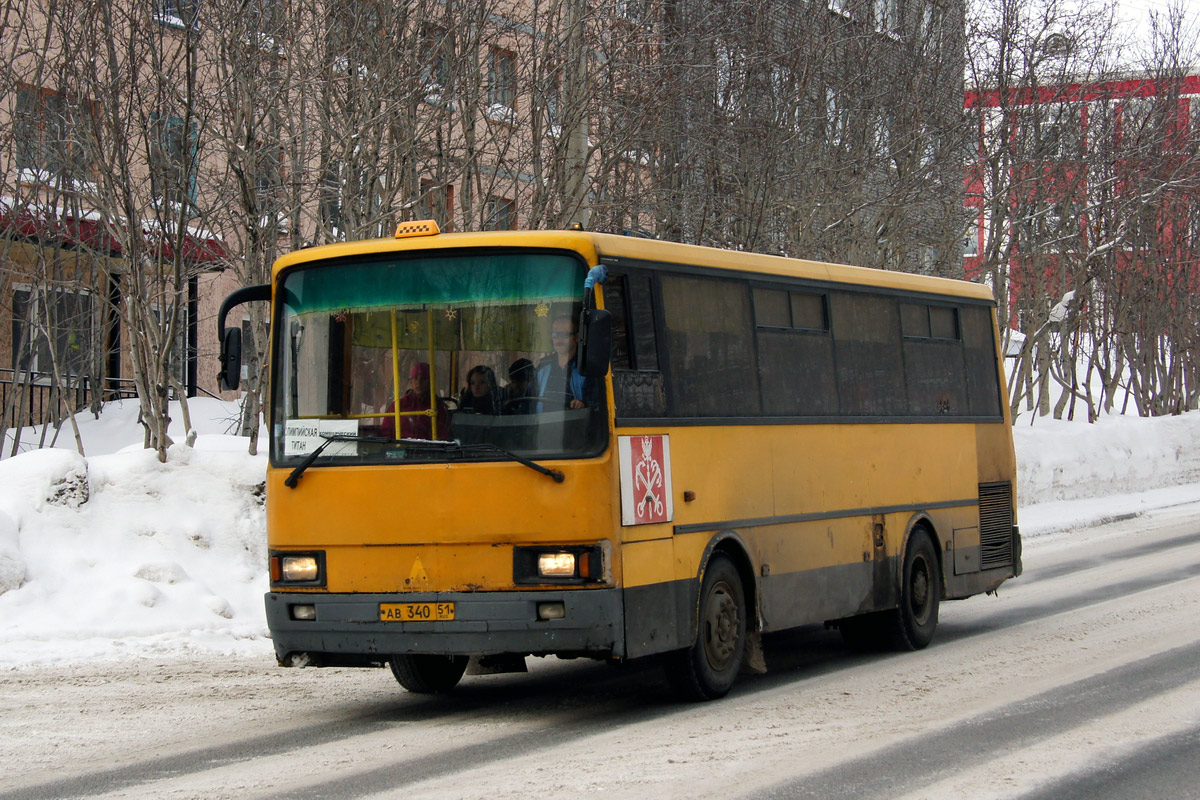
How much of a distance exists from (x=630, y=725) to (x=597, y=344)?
6.94 ft

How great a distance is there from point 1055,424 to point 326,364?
2351 centimetres

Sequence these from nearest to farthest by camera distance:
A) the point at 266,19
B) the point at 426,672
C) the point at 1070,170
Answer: the point at 426,672
the point at 266,19
the point at 1070,170

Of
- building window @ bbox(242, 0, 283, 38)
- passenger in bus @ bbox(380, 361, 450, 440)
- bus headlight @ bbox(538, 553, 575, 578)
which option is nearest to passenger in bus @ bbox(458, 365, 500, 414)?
passenger in bus @ bbox(380, 361, 450, 440)

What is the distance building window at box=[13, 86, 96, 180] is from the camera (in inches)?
610

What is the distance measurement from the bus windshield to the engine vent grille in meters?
6.03

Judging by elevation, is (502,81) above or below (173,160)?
above

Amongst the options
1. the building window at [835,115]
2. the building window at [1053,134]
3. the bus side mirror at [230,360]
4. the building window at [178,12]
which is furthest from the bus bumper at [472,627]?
the building window at [1053,134]

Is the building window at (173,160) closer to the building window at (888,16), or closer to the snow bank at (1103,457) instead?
the building window at (888,16)

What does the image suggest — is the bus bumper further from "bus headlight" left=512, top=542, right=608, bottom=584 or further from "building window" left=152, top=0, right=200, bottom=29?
"building window" left=152, top=0, right=200, bottom=29

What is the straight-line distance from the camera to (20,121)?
17094mm

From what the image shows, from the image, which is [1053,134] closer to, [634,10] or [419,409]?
[634,10]

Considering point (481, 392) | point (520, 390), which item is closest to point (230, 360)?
point (481, 392)

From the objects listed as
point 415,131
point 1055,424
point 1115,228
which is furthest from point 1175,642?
point 1115,228

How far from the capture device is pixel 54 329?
1953cm
